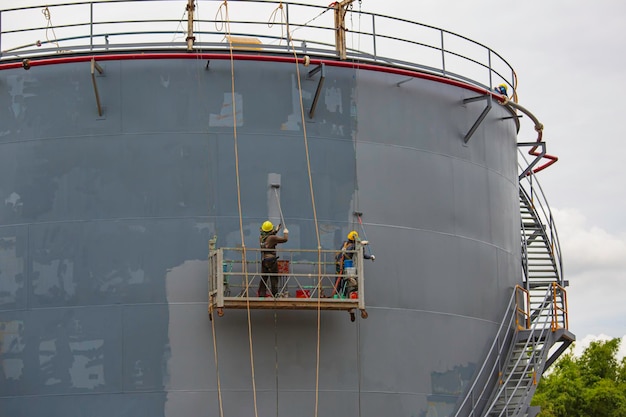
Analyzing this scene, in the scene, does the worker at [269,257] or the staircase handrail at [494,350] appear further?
the staircase handrail at [494,350]

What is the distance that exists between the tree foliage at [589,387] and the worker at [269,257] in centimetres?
2753

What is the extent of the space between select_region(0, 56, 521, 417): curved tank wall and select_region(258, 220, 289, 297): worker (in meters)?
0.54

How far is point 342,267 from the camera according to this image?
1948cm

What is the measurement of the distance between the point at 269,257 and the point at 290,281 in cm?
81

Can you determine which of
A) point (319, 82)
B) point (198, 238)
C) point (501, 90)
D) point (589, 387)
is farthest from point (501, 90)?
point (589, 387)

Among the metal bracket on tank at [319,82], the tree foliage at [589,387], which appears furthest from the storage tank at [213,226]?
the tree foliage at [589,387]

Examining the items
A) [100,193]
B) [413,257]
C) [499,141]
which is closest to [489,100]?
[499,141]

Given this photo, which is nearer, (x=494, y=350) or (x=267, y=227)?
(x=267, y=227)

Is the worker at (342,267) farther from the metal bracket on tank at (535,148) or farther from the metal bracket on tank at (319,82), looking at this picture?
the metal bracket on tank at (535,148)

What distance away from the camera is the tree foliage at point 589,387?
46.2 metres

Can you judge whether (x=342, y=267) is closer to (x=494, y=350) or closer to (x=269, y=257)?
(x=269, y=257)

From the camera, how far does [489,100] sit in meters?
22.4

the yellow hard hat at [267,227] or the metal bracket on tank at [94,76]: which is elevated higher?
the metal bracket on tank at [94,76]

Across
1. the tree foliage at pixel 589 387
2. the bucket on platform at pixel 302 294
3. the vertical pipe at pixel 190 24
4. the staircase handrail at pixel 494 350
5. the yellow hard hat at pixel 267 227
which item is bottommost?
the tree foliage at pixel 589 387
